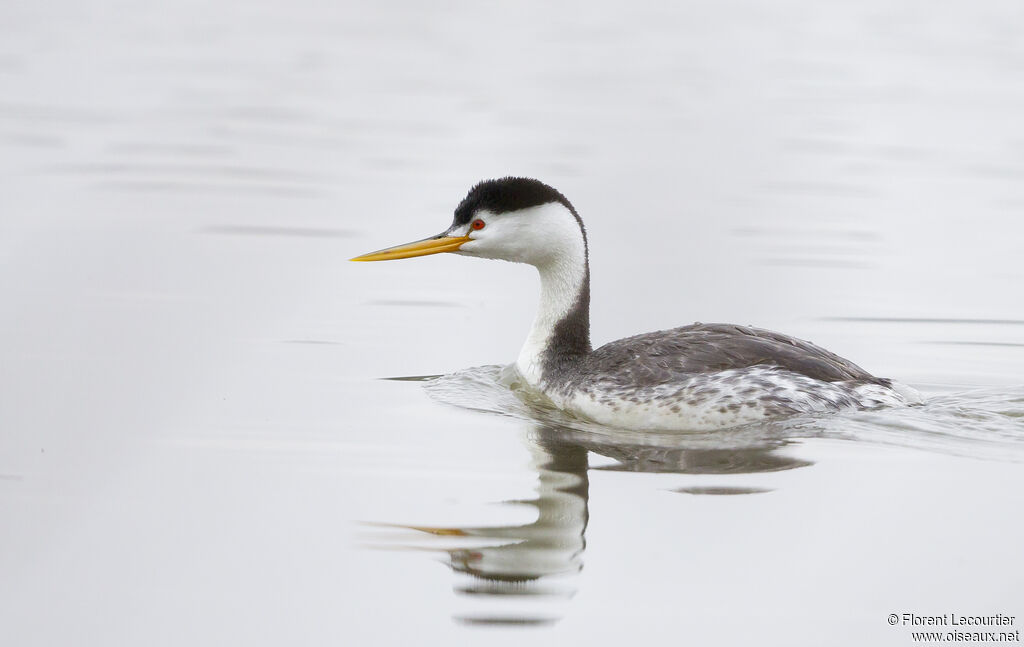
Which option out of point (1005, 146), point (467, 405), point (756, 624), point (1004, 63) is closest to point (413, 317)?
point (467, 405)

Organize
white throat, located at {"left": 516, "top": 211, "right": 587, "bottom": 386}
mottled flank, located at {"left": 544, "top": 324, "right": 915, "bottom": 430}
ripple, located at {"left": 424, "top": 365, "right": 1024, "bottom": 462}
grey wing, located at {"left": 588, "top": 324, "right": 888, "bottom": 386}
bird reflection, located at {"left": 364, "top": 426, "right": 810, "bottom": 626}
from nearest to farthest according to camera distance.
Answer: bird reflection, located at {"left": 364, "top": 426, "right": 810, "bottom": 626}
ripple, located at {"left": 424, "top": 365, "right": 1024, "bottom": 462}
mottled flank, located at {"left": 544, "top": 324, "right": 915, "bottom": 430}
grey wing, located at {"left": 588, "top": 324, "right": 888, "bottom": 386}
white throat, located at {"left": 516, "top": 211, "right": 587, "bottom": 386}

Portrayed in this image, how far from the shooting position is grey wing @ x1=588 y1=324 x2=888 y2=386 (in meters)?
8.30

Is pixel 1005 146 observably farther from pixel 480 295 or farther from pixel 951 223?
pixel 480 295

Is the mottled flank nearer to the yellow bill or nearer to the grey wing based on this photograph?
the grey wing

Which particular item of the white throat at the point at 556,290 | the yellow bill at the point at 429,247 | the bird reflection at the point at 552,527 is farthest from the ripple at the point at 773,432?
the yellow bill at the point at 429,247

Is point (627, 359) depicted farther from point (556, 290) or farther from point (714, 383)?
point (556, 290)

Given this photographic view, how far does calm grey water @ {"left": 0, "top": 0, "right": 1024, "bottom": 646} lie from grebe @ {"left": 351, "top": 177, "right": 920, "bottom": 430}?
19cm

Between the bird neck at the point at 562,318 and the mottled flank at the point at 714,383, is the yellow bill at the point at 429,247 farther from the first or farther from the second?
the mottled flank at the point at 714,383

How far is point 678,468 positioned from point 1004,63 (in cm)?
1930

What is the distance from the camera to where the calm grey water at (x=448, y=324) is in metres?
5.96

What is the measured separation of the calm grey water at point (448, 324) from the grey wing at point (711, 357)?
37 cm

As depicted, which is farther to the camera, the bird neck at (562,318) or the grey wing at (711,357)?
the bird neck at (562,318)

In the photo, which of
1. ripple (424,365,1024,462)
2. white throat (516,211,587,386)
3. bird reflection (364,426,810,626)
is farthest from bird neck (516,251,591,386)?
bird reflection (364,426,810,626)

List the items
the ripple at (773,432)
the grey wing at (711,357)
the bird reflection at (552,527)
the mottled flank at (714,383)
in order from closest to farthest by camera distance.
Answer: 1. the bird reflection at (552,527)
2. the ripple at (773,432)
3. the mottled flank at (714,383)
4. the grey wing at (711,357)
